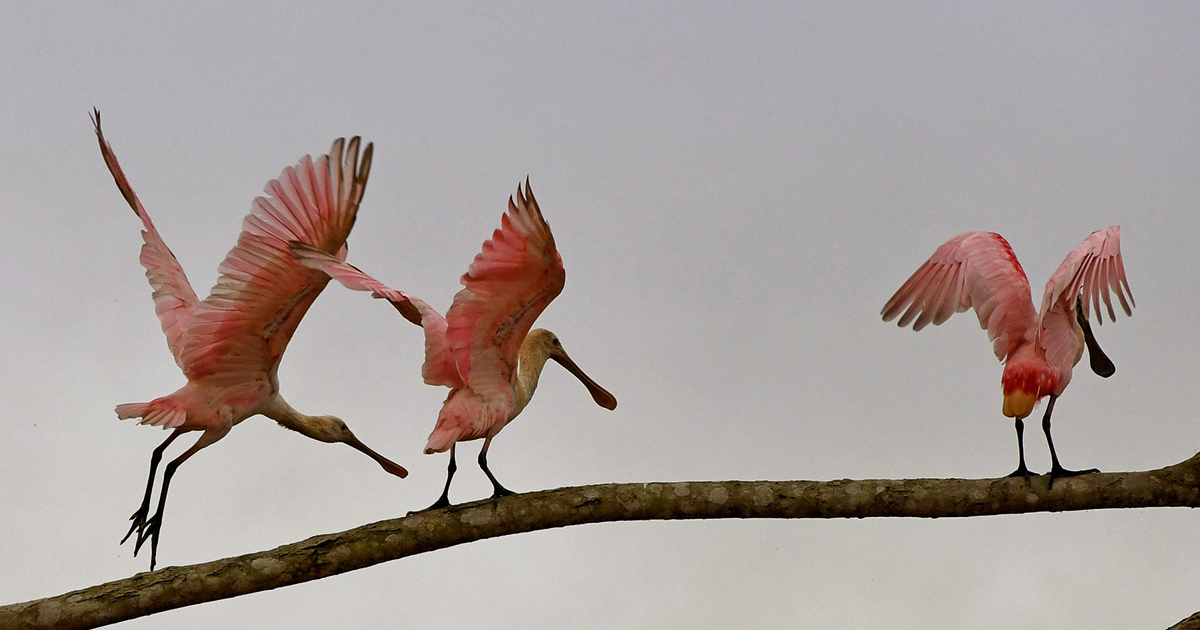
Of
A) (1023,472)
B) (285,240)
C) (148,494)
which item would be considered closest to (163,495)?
(148,494)

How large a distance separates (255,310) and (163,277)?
1.26m

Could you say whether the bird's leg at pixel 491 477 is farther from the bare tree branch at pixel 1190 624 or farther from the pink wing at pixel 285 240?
the bare tree branch at pixel 1190 624

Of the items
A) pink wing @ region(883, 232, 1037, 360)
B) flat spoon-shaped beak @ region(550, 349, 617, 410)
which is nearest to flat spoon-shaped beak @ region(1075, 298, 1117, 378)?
pink wing @ region(883, 232, 1037, 360)

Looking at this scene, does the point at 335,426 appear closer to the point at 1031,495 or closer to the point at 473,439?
the point at 473,439

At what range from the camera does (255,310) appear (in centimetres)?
531

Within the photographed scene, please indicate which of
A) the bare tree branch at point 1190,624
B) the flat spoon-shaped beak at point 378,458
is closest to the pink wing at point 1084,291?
the bare tree branch at point 1190,624

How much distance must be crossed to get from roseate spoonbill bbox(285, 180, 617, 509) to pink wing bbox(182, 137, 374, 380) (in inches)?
8.8

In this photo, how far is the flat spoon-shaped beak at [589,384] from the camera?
6.16 meters

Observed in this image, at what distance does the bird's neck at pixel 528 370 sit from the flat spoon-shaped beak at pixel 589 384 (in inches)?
→ 9.3

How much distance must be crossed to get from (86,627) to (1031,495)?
374 centimetres

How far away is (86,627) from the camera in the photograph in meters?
5.06

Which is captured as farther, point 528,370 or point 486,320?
point 528,370

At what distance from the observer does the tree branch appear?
4969mm

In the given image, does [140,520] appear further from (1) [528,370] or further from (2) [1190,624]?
(2) [1190,624]
